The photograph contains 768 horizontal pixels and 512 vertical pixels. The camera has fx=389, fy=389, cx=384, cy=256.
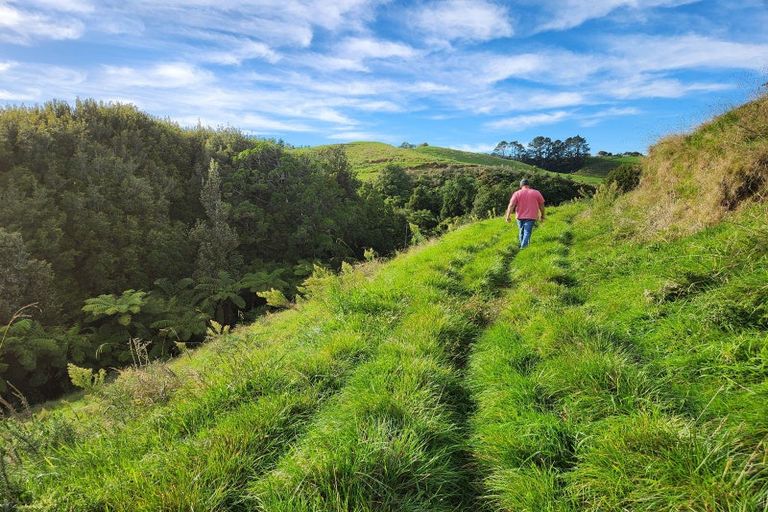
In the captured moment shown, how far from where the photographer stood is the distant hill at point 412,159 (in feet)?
294

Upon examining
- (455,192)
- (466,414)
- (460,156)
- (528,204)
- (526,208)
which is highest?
(460,156)

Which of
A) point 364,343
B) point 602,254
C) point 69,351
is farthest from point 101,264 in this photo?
point 602,254

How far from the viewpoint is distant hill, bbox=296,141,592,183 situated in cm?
8975

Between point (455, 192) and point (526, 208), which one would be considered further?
point (455, 192)

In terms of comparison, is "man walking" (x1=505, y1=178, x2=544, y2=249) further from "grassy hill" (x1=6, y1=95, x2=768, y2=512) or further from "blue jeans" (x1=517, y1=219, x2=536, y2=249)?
"grassy hill" (x1=6, y1=95, x2=768, y2=512)

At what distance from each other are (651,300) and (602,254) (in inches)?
133

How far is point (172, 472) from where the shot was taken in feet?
8.96

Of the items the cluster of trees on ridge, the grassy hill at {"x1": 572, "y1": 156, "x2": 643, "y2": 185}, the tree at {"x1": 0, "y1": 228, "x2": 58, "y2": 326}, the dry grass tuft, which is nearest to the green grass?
the grassy hill at {"x1": 572, "y1": 156, "x2": 643, "y2": 185}

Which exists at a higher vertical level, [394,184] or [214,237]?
[394,184]

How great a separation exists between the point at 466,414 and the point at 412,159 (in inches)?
3950

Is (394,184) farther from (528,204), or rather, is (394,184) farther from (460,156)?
(460,156)

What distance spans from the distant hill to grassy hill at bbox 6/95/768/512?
74729 mm

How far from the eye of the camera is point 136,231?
2262 centimetres

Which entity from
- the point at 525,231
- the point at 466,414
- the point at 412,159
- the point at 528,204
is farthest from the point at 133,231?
the point at 412,159
